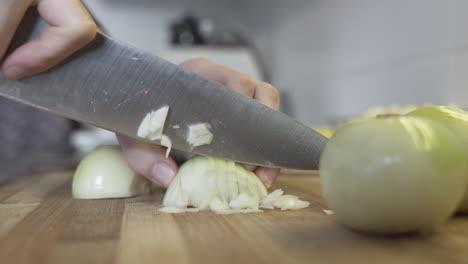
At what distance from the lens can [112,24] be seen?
3.72 metres

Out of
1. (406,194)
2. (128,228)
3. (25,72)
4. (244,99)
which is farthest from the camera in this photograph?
(244,99)

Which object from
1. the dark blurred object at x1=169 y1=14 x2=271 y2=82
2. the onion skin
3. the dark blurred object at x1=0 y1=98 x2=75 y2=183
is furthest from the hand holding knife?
the dark blurred object at x1=169 y1=14 x2=271 y2=82

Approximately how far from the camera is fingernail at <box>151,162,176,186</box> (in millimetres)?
929

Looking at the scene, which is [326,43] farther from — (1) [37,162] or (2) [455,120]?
(2) [455,120]

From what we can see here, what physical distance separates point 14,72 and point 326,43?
185 centimetres

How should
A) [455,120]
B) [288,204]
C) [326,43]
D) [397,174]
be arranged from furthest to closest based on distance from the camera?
[326,43], [288,204], [455,120], [397,174]

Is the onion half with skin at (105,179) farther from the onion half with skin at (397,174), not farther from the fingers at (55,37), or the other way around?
the onion half with skin at (397,174)

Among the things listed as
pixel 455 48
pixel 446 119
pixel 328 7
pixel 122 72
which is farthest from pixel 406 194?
pixel 328 7

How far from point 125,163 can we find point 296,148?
1.16 ft

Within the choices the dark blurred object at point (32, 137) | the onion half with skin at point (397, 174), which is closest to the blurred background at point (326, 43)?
the dark blurred object at point (32, 137)

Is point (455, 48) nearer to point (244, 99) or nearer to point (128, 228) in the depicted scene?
point (244, 99)

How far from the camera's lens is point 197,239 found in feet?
2.11

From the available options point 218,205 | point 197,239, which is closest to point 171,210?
point 218,205

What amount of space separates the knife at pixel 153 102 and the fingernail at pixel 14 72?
4 centimetres
